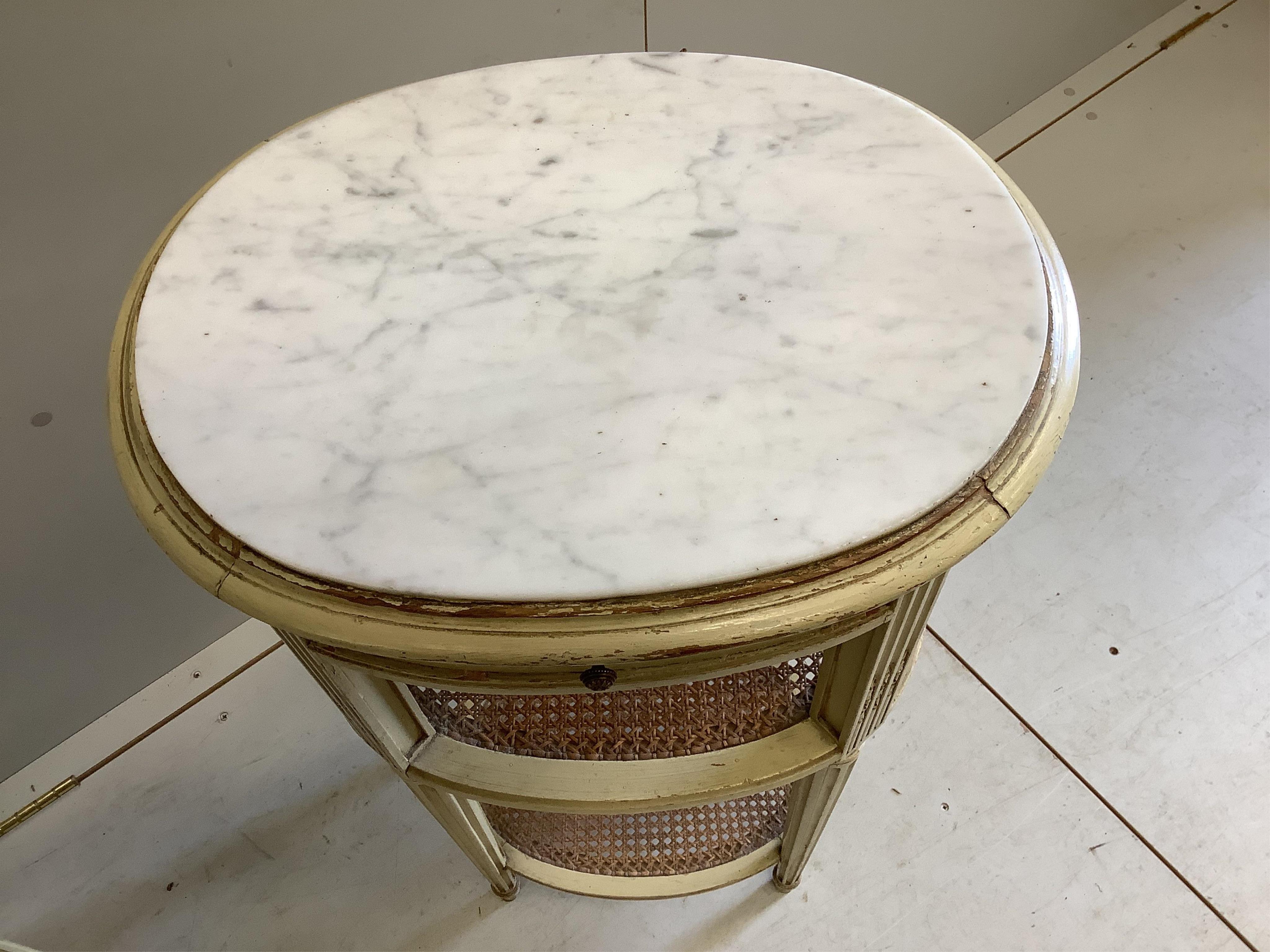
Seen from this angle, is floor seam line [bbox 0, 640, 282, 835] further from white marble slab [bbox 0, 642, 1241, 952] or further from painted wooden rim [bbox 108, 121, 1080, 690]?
painted wooden rim [bbox 108, 121, 1080, 690]

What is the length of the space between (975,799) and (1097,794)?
142 mm

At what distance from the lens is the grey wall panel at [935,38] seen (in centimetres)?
118

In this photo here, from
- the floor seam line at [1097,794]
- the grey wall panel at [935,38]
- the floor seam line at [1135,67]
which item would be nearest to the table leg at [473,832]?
the floor seam line at [1097,794]

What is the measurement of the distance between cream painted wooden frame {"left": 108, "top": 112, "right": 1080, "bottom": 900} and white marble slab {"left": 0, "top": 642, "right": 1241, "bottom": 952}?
0.43 meters

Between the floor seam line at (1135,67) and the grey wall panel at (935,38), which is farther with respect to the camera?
the floor seam line at (1135,67)

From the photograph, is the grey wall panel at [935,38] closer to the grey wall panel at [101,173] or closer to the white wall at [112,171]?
the white wall at [112,171]

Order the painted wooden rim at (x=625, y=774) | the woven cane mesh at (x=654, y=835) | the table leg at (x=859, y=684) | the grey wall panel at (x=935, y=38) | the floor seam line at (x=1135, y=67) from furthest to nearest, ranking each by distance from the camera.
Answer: the floor seam line at (x=1135, y=67) < the grey wall panel at (x=935, y=38) < the woven cane mesh at (x=654, y=835) < the painted wooden rim at (x=625, y=774) < the table leg at (x=859, y=684)

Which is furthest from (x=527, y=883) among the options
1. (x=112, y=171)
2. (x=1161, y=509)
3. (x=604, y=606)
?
(x=1161, y=509)

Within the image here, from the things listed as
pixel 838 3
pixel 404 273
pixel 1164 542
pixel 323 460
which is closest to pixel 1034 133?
pixel 838 3

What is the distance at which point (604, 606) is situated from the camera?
0.42m

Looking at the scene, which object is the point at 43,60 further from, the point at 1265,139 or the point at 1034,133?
the point at 1265,139

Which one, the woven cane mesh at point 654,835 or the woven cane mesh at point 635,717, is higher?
the woven cane mesh at point 635,717

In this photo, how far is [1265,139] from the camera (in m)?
1.63

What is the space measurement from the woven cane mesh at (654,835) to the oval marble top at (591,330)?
1.72 feet
